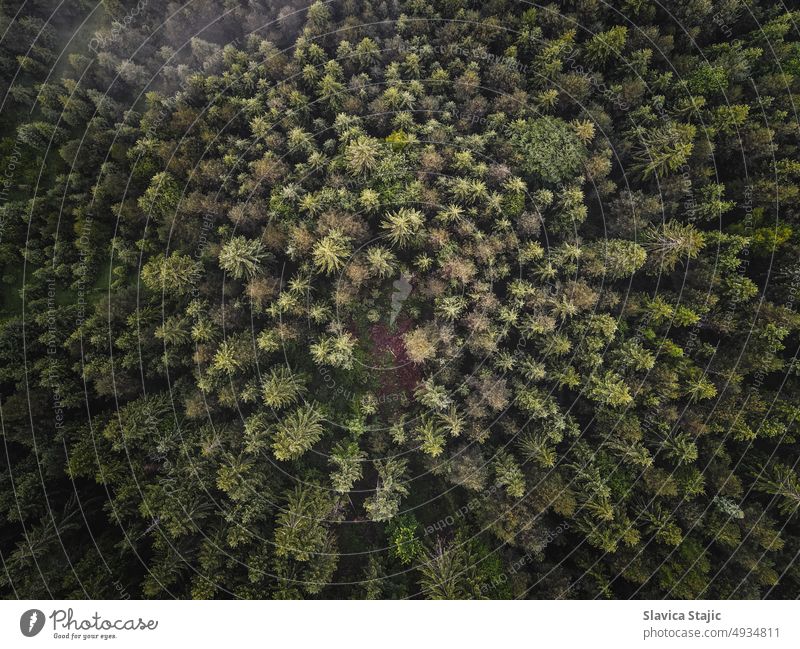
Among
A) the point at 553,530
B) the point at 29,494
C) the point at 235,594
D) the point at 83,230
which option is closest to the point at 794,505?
the point at 553,530

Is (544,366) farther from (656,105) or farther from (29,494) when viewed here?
(29,494)
